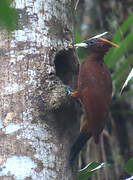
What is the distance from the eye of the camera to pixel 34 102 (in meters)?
1.59

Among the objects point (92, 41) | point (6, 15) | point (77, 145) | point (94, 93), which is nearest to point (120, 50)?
point (92, 41)

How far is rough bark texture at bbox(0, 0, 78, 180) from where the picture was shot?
56.9 inches

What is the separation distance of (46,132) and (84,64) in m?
1.02

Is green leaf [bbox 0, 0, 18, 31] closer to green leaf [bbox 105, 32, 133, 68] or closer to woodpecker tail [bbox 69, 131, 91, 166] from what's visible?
woodpecker tail [bbox 69, 131, 91, 166]

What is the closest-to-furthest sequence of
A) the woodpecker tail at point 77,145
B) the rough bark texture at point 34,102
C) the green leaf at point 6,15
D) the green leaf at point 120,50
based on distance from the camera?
the green leaf at point 6,15
the rough bark texture at point 34,102
the woodpecker tail at point 77,145
the green leaf at point 120,50

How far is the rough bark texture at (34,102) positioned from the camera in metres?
1.45

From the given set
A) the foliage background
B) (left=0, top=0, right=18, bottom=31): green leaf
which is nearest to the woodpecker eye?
the foliage background

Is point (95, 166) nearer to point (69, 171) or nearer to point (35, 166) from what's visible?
point (69, 171)

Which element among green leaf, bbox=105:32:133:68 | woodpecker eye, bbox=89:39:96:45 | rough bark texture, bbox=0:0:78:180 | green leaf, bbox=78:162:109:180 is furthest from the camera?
green leaf, bbox=105:32:133:68

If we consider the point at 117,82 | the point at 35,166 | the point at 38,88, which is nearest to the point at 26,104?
the point at 38,88

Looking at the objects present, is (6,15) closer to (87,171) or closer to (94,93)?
(87,171)

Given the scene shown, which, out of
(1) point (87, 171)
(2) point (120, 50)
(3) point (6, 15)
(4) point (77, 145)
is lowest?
(3) point (6, 15)

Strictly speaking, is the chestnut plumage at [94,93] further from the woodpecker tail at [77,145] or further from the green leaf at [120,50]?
the green leaf at [120,50]

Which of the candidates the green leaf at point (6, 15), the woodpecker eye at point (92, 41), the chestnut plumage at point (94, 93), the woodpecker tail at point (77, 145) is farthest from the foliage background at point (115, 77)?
the green leaf at point (6, 15)
